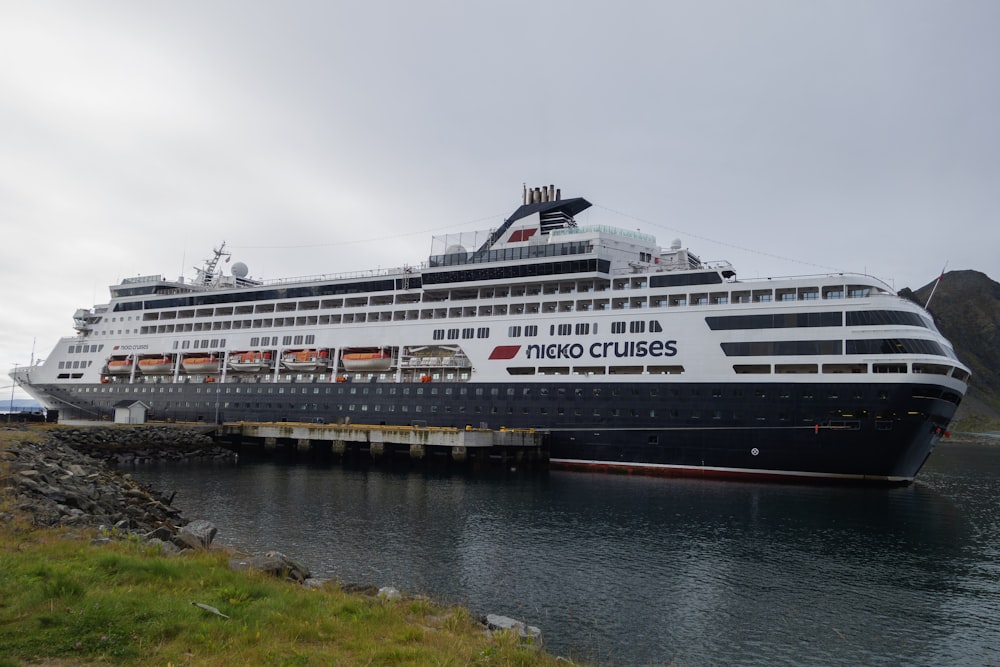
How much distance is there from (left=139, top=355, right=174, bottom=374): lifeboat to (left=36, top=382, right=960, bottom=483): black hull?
2395 cm

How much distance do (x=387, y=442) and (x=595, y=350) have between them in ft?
60.8

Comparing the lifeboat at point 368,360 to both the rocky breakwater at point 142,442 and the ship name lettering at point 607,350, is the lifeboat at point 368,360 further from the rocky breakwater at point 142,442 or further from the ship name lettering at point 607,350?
the ship name lettering at point 607,350

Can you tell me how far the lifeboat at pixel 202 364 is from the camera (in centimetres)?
6353

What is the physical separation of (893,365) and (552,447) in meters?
21.8

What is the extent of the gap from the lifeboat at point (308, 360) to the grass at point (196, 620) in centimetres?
4482

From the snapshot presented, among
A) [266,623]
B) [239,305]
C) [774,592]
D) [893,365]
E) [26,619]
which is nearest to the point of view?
[26,619]

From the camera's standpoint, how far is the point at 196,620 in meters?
9.26

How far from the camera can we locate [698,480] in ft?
130

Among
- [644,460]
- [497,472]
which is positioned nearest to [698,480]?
[644,460]

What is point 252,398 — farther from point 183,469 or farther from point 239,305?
point 183,469

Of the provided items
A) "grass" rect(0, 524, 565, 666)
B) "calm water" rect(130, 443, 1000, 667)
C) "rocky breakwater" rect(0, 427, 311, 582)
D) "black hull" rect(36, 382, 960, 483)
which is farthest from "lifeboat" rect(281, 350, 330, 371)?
"grass" rect(0, 524, 565, 666)

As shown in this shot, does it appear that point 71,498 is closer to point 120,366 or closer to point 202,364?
point 202,364

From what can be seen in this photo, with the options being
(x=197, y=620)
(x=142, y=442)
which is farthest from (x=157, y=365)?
(x=197, y=620)

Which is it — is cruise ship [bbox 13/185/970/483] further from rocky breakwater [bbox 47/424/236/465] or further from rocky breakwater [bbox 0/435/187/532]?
rocky breakwater [bbox 0/435/187/532]
